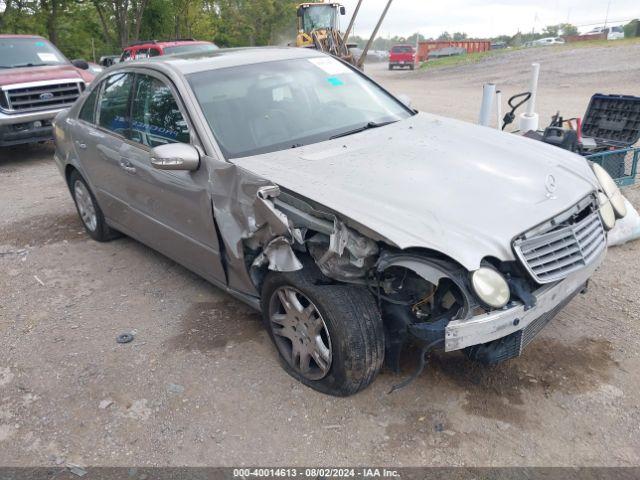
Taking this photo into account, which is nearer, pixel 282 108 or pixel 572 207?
pixel 572 207

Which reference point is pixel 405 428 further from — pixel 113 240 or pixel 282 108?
pixel 113 240

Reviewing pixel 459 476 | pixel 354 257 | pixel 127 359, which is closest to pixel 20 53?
pixel 127 359

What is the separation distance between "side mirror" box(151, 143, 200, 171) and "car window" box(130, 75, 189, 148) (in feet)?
0.71

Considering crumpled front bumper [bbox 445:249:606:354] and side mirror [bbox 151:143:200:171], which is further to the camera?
side mirror [bbox 151:143:200:171]

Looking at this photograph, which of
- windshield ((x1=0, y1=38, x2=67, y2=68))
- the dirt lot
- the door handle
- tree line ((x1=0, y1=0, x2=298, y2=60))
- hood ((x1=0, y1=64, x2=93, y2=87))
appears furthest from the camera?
tree line ((x1=0, y1=0, x2=298, y2=60))

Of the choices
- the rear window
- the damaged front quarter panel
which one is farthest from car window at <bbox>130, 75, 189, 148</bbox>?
the rear window

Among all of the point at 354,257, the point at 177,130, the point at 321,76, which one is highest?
the point at 321,76

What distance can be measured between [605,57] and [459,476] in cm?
2551

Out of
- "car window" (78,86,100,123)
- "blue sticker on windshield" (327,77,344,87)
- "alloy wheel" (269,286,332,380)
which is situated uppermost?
"blue sticker on windshield" (327,77,344,87)

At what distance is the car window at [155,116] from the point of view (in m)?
3.58

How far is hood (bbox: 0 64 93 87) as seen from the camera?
28.4ft

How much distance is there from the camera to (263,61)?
3.98 metres

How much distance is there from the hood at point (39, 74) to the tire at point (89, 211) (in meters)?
4.37

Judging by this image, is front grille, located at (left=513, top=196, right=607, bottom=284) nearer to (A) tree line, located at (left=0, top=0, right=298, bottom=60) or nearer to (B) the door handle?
(B) the door handle
